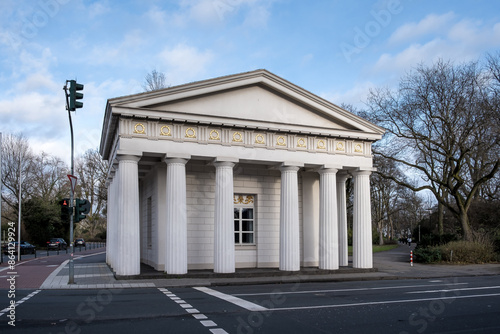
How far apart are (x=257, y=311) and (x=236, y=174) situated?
12.8m

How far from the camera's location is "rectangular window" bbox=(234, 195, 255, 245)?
2362cm

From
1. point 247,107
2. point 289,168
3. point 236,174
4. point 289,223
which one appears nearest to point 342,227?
point 289,223

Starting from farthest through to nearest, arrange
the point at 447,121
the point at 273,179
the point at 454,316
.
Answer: the point at 447,121 < the point at 273,179 < the point at 454,316

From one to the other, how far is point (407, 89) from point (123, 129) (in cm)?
2082

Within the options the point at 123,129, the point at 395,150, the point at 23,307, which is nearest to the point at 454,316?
the point at 23,307

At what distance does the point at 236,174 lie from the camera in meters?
23.4

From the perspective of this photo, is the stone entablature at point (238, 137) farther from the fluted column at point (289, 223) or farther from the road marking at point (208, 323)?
the road marking at point (208, 323)

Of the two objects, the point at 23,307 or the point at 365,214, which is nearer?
the point at 23,307

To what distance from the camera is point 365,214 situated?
23.6 metres

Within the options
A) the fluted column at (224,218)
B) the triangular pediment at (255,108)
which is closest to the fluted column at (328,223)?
the triangular pediment at (255,108)

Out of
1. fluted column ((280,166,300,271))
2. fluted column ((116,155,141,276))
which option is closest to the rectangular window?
fluted column ((280,166,300,271))

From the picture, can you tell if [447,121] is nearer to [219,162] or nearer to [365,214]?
[365,214]

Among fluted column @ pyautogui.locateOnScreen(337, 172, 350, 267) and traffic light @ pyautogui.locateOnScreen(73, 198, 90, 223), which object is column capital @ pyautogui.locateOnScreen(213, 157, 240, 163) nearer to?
traffic light @ pyautogui.locateOnScreen(73, 198, 90, 223)

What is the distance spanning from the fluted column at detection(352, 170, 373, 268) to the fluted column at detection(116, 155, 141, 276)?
11157mm
